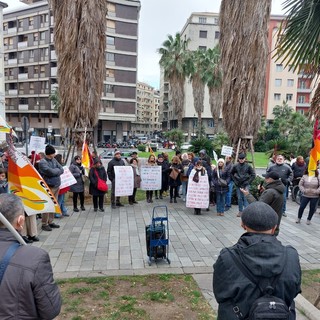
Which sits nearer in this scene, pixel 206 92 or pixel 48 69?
pixel 48 69

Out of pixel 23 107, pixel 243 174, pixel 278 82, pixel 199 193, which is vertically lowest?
pixel 199 193

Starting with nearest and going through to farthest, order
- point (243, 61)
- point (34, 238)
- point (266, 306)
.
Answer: point (266, 306) < point (34, 238) < point (243, 61)

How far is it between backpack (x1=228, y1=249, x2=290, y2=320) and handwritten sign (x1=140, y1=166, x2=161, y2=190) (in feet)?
29.8

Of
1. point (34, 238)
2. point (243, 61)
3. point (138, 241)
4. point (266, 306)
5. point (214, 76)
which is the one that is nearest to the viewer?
point (266, 306)

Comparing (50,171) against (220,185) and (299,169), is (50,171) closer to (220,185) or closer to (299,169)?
(220,185)

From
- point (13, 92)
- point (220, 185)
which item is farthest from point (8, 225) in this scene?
point (13, 92)

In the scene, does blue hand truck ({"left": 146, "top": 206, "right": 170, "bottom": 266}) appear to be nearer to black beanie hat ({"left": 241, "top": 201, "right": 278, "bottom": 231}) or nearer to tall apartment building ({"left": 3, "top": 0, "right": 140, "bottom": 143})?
black beanie hat ({"left": 241, "top": 201, "right": 278, "bottom": 231})

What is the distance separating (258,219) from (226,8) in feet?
37.2

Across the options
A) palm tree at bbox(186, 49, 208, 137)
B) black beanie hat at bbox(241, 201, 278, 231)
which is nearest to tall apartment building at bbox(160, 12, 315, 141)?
palm tree at bbox(186, 49, 208, 137)

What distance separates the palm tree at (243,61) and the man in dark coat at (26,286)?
10734mm

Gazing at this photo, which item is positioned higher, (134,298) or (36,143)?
(36,143)

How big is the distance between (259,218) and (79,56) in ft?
33.7

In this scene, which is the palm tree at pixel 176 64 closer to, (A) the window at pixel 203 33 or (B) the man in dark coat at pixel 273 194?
(A) the window at pixel 203 33

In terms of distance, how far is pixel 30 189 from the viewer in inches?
158
